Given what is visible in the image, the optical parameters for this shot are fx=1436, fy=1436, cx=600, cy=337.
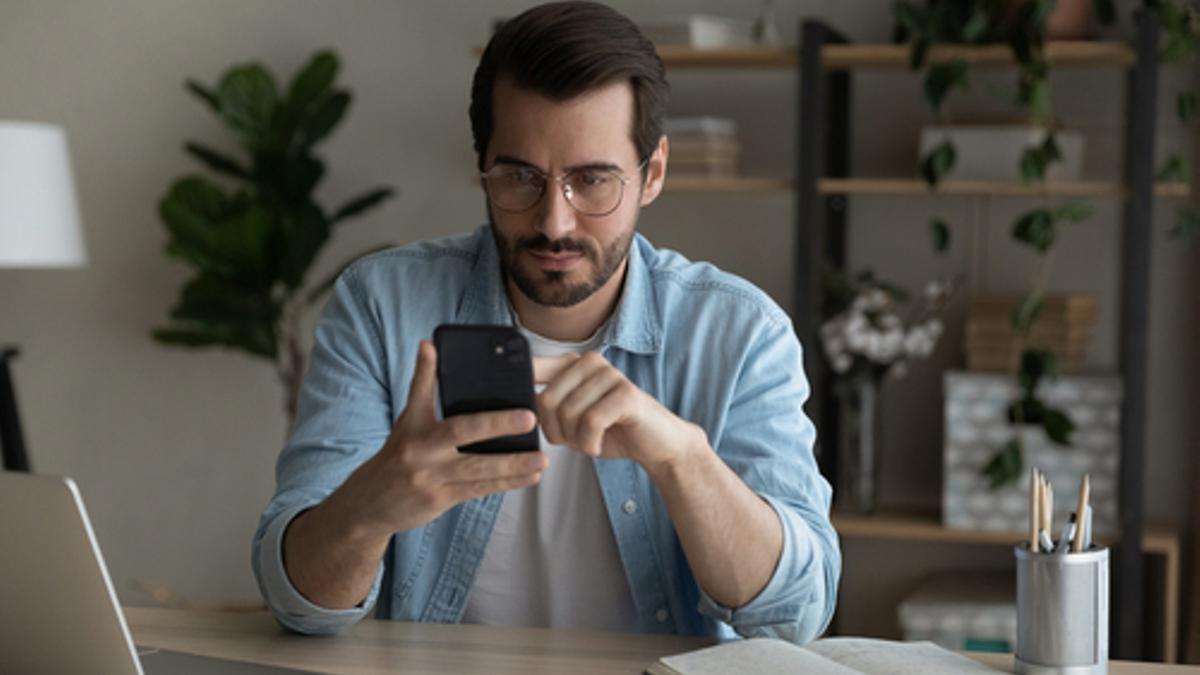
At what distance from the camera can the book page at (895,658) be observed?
117 cm

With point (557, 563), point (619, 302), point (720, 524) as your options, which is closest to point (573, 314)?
point (619, 302)

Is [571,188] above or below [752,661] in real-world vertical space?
above

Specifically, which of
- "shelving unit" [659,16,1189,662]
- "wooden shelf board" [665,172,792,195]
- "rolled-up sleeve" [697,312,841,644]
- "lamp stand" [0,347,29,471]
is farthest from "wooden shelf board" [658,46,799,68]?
"lamp stand" [0,347,29,471]

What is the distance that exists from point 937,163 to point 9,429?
2.15 metres

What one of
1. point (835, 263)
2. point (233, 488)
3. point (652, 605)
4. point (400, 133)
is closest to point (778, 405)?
point (652, 605)

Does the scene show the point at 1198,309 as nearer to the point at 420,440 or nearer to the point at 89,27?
the point at 420,440

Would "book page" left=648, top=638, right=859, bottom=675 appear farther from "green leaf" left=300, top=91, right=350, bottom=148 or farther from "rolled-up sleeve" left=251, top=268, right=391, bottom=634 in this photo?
"green leaf" left=300, top=91, right=350, bottom=148

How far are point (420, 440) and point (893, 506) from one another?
2.09m

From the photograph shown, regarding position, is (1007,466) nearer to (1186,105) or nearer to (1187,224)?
(1187,224)

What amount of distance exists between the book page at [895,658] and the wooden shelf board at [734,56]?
1804 millimetres

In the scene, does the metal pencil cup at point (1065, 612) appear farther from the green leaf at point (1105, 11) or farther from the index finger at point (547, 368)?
the green leaf at point (1105, 11)

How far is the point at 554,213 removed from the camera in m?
1.47

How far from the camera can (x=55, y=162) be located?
328cm

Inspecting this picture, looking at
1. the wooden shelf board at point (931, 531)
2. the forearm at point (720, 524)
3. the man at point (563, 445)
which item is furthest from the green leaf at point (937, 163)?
the forearm at point (720, 524)
